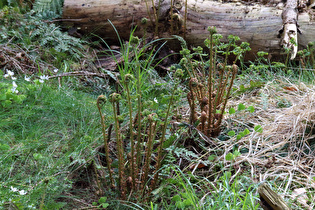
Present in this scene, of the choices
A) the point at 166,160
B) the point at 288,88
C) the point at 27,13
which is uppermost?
the point at 27,13

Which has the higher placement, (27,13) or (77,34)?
(27,13)

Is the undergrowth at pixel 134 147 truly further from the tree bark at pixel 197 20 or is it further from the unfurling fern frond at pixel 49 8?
the unfurling fern frond at pixel 49 8

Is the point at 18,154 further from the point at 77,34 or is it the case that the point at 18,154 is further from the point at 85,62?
the point at 77,34

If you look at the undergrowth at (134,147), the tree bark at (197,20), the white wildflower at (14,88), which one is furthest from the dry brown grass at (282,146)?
the white wildflower at (14,88)

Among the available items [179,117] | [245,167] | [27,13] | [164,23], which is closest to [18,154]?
[179,117]

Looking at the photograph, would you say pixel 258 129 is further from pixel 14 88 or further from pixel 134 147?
pixel 14 88

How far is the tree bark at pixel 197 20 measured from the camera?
4235mm

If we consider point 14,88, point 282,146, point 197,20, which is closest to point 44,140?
point 14,88

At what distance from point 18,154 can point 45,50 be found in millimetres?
2344

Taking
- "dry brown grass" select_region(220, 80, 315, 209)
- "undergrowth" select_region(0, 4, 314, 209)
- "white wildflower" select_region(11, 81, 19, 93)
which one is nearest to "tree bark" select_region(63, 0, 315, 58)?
"undergrowth" select_region(0, 4, 314, 209)

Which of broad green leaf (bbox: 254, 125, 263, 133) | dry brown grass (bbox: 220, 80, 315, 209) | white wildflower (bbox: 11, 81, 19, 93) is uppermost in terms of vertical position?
white wildflower (bbox: 11, 81, 19, 93)

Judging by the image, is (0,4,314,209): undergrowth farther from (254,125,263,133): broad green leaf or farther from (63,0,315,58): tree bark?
(63,0,315,58): tree bark

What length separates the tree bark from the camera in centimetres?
424

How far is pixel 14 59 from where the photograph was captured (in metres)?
3.85
